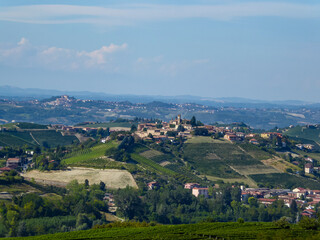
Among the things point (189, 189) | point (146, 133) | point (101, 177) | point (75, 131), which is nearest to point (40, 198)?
point (101, 177)

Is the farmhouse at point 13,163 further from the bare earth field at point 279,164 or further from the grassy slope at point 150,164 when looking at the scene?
the bare earth field at point 279,164

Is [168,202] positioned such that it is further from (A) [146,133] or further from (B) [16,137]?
(B) [16,137]

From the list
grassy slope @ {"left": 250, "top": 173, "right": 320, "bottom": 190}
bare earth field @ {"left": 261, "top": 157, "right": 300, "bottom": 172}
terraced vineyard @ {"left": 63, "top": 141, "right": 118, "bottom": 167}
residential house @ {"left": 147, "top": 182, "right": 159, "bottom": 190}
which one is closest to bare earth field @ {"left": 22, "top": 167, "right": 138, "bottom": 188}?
residential house @ {"left": 147, "top": 182, "right": 159, "bottom": 190}

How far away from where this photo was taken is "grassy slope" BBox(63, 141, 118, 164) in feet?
335

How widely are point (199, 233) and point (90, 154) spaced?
66.9m

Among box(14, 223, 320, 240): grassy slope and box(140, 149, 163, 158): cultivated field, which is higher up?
box(14, 223, 320, 240): grassy slope

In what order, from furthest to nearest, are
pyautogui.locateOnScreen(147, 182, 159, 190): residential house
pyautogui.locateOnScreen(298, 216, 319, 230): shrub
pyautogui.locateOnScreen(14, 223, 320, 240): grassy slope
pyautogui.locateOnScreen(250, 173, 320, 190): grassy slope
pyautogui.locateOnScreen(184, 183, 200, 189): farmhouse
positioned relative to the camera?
pyautogui.locateOnScreen(250, 173, 320, 190): grassy slope → pyautogui.locateOnScreen(184, 183, 200, 189): farmhouse → pyautogui.locateOnScreen(147, 182, 159, 190): residential house → pyautogui.locateOnScreen(298, 216, 319, 230): shrub → pyautogui.locateOnScreen(14, 223, 320, 240): grassy slope

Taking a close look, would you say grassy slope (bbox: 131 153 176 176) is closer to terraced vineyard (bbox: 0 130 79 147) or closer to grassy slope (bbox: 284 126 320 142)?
terraced vineyard (bbox: 0 130 79 147)

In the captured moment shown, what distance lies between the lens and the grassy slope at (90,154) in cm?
10225

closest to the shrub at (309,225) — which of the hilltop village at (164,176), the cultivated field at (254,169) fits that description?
the hilltop village at (164,176)

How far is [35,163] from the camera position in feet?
325

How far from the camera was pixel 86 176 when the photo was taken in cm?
8956

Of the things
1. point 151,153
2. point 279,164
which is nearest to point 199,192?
point 151,153

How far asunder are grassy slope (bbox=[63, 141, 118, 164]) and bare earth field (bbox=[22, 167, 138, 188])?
764 cm
